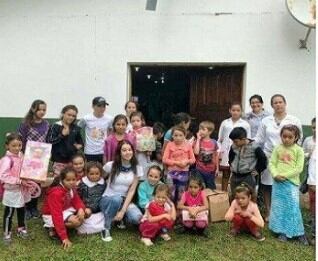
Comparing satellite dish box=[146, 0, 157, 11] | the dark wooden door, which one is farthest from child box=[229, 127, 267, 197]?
satellite dish box=[146, 0, 157, 11]

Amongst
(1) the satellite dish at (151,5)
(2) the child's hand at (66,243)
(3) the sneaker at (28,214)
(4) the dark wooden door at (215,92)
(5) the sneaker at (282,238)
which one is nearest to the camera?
(2) the child's hand at (66,243)

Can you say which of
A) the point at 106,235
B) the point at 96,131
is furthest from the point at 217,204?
the point at 96,131

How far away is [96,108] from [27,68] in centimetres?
234

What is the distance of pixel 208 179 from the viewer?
5348 millimetres

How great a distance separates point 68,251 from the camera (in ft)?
14.0

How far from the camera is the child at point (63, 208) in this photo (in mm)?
4430

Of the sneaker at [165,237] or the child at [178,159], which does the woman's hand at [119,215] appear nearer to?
the sneaker at [165,237]

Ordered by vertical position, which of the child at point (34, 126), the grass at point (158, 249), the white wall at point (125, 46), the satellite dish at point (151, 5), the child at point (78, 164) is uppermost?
the satellite dish at point (151, 5)

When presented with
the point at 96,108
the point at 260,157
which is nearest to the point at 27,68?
the point at 96,108

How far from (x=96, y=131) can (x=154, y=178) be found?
110cm

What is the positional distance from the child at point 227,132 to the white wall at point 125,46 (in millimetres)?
1293

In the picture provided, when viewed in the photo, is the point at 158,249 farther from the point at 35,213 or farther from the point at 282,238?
the point at 35,213

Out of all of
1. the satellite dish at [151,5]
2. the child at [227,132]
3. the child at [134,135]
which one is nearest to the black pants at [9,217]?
the child at [134,135]

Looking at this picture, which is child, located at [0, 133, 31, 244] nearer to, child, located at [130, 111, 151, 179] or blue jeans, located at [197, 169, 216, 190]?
child, located at [130, 111, 151, 179]
